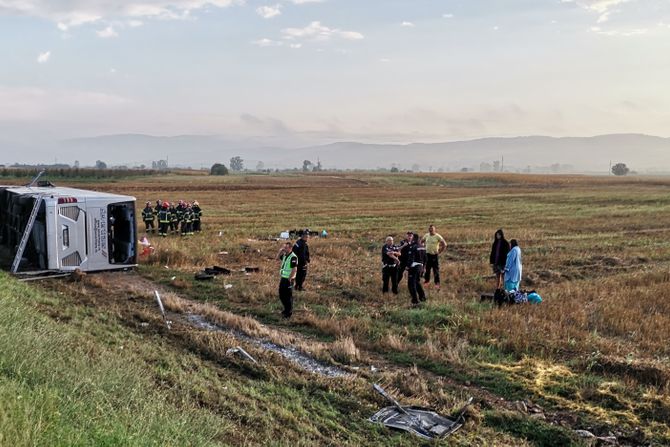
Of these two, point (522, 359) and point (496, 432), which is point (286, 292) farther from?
point (496, 432)

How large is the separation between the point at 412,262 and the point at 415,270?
0.21m

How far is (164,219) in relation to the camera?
986 inches

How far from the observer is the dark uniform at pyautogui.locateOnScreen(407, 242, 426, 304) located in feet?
43.2

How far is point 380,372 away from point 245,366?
6.80ft

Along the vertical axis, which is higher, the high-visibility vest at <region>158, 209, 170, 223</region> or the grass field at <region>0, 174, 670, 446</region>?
the high-visibility vest at <region>158, 209, 170, 223</region>

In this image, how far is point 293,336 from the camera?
1041 centimetres

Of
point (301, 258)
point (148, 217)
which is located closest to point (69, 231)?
point (301, 258)

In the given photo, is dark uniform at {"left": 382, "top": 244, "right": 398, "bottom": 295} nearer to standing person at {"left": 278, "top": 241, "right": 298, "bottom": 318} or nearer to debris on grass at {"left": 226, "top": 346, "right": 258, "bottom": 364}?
standing person at {"left": 278, "top": 241, "right": 298, "bottom": 318}

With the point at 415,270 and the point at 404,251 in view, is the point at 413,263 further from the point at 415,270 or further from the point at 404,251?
→ the point at 404,251

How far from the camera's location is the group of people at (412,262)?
43.4ft

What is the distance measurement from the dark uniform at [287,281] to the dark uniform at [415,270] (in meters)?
3.07

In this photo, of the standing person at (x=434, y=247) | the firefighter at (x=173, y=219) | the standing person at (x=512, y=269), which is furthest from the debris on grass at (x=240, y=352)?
the firefighter at (x=173, y=219)

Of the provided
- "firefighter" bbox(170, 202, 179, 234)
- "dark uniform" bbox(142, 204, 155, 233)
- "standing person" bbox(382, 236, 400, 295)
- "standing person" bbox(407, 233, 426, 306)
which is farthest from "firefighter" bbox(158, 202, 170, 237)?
"standing person" bbox(407, 233, 426, 306)

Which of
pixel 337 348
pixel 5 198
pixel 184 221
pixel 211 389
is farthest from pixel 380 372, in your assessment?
pixel 184 221
